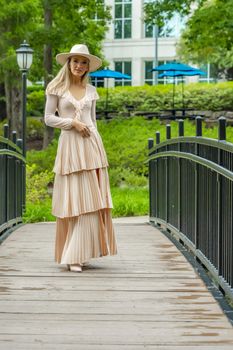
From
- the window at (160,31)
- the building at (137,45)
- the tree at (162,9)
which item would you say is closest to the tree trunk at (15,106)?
the tree at (162,9)

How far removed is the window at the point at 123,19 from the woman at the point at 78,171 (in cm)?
5929

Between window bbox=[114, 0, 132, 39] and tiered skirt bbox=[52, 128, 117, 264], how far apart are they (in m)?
59.4

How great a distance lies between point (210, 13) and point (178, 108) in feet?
26.9

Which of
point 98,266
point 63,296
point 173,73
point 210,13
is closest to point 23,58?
point 210,13

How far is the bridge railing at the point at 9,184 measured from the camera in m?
12.1

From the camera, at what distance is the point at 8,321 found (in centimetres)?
662

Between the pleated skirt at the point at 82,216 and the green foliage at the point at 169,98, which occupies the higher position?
the green foliage at the point at 169,98

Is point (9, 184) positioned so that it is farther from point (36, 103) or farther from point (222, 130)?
point (36, 103)

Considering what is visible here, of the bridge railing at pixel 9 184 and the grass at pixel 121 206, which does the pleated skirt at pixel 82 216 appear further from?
the grass at pixel 121 206

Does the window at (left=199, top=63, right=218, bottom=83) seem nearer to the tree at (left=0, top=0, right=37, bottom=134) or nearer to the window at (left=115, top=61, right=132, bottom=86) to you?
the window at (left=115, top=61, right=132, bottom=86)

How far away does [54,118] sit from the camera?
9117 mm

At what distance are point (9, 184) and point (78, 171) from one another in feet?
14.4

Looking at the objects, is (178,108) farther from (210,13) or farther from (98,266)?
(98,266)

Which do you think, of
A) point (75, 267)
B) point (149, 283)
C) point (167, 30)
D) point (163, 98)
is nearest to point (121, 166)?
point (163, 98)
